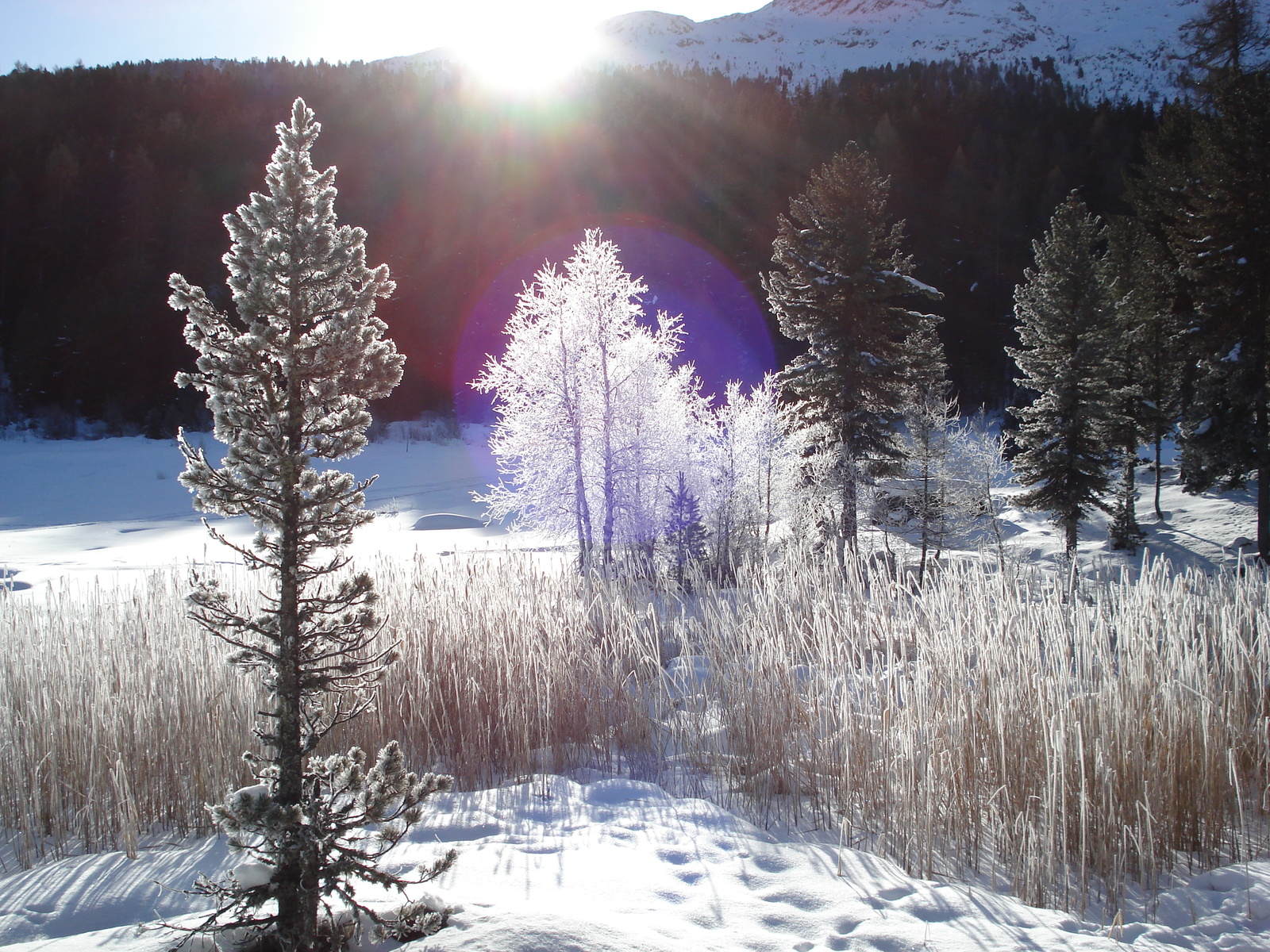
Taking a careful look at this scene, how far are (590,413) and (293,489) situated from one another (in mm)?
11197

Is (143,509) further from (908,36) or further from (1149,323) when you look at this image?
(908,36)

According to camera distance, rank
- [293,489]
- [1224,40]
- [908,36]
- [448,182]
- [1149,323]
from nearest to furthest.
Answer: [293,489], [1149,323], [1224,40], [448,182], [908,36]

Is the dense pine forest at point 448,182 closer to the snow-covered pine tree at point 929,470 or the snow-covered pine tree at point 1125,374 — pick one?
the snow-covered pine tree at point 1125,374

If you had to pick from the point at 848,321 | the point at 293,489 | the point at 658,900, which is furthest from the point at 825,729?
the point at 848,321

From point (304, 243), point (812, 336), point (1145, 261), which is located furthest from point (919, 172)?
point (304, 243)

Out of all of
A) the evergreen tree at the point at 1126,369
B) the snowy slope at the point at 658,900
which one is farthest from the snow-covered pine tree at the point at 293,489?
the evergreen tree at the point at 1126,369

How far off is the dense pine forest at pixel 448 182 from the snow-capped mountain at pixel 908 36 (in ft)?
190

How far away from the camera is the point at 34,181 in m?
43.8

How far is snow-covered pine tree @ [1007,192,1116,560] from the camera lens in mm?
15523

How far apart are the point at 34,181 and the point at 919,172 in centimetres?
6408

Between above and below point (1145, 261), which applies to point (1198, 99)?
above

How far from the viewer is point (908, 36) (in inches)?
5782

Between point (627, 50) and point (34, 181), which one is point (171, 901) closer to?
point (34, 181)

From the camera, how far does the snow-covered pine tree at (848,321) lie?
15.5 meters
